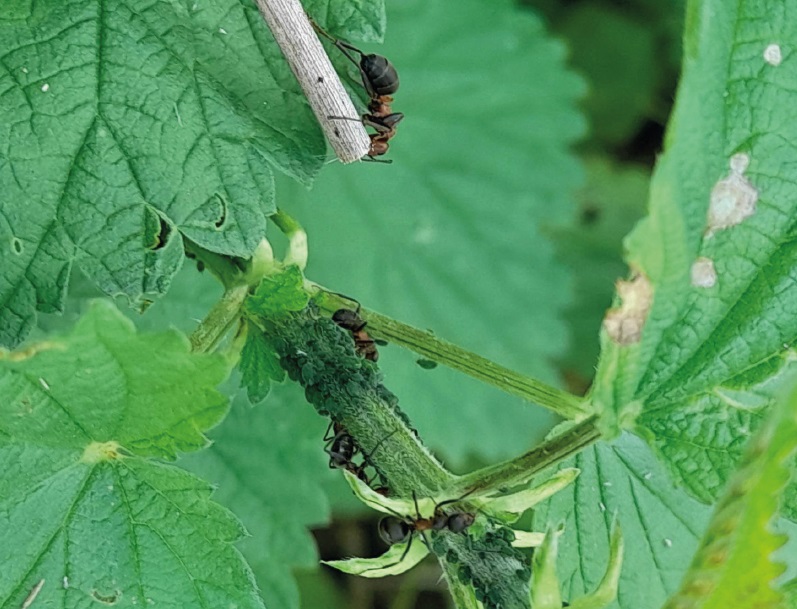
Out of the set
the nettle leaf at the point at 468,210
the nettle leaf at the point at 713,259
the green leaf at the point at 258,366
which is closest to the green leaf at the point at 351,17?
the green leaf at the point at 258,366

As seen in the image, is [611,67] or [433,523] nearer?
[433,523]

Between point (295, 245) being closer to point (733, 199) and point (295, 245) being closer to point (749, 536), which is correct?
point (733, 199)

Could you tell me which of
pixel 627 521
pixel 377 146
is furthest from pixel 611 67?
pixel 627 521

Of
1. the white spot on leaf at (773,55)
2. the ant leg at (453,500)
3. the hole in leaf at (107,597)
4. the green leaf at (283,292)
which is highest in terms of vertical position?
the white spot on leaf at (773,55)

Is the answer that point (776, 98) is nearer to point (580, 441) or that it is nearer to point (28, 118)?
point (580, 441)

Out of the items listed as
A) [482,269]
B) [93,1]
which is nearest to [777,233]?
[93,1]

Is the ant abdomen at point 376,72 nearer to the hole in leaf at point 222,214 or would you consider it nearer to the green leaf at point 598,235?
the hole in leaf at point 222,214
